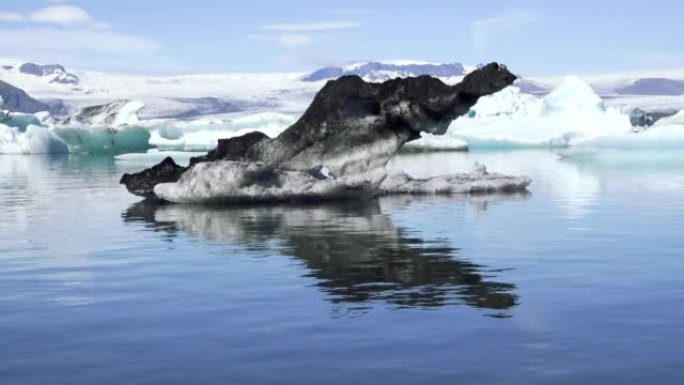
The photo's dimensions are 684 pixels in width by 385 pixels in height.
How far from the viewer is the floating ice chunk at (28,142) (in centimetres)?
8644

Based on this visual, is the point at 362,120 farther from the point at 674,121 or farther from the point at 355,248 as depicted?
the point at 674,121

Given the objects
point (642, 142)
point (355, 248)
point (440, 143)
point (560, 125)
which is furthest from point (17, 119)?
point (355, 248)

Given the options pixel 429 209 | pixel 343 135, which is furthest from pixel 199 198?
pixel 429 209

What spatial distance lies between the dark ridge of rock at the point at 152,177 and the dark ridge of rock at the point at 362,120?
218cm

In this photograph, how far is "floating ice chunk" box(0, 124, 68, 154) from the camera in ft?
284

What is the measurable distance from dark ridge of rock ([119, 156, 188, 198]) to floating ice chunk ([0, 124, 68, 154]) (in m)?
61.2

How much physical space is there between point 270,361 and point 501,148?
82226 millimetres

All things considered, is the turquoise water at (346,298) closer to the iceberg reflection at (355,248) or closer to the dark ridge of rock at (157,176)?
the iceberg reflection at (355,248)

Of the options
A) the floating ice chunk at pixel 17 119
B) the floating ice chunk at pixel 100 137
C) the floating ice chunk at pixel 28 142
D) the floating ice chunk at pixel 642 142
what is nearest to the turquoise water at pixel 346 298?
the floating ice chunk at pixel 642 142

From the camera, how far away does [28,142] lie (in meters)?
87.6

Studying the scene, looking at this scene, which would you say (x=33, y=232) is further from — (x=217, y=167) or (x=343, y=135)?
(x=343, y=135)

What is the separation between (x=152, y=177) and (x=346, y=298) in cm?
1660

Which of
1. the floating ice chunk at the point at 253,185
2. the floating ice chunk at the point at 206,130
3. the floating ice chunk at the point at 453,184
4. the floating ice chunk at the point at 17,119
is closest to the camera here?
the floating ice chunk at the point at 253,185

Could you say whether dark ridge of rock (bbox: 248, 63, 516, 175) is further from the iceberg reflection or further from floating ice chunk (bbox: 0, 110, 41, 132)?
floating ice chunk (bbox: 0, 110, 41, 132)
